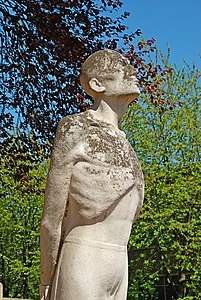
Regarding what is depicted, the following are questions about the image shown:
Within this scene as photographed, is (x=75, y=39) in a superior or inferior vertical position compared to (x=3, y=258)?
superior

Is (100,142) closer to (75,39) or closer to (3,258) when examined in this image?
(75,39)

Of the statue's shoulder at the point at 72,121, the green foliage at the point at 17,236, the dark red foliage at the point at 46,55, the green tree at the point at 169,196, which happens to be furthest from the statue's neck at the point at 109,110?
the green foliage at the point at 17,236

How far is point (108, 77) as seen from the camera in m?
Result: 4.90

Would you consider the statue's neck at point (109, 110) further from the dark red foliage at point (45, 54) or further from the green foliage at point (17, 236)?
the green foliage at point (17, 236)

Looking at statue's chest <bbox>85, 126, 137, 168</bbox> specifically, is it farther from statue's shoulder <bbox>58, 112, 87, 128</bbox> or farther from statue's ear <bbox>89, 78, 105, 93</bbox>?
statue's ear <bbox>89, 78, 105, 93</bbox>

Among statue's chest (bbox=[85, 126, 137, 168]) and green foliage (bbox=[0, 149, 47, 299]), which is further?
green foliage (bbox=[0, 149, 47, 299])

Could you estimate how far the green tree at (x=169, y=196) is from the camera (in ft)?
76.7

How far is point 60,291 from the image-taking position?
4379mm

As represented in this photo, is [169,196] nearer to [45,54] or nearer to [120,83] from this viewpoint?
[45,54]

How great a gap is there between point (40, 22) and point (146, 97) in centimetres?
1376

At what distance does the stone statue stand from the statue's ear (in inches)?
9.9

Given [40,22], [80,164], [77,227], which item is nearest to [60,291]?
[77,227]

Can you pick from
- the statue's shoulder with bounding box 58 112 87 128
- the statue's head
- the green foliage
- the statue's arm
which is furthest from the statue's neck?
the green foliage

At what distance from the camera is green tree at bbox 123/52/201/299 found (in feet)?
76.7
